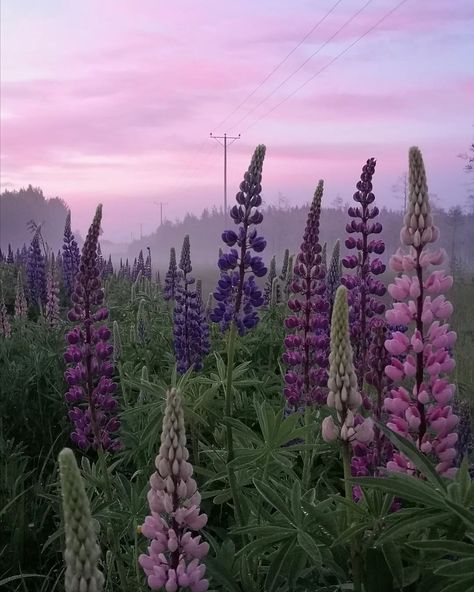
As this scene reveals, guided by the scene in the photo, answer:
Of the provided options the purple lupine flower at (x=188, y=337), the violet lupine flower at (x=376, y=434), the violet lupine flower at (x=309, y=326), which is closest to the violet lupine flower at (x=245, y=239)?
the violet lupine flower at (x=309, y=326)

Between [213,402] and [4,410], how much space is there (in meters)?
2.46

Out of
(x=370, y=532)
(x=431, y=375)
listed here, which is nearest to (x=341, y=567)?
(x=370, y=532)

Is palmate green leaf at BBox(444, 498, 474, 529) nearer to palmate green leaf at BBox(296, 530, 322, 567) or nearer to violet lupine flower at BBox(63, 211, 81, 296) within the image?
palmate green leaf at BBox(296, 530, 322, 567)

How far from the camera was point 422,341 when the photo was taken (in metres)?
2.14

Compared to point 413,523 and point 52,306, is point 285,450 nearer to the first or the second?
point 413,523

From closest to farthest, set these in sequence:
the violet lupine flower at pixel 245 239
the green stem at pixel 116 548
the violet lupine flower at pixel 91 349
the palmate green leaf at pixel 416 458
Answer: the palmate green leaf at pixel 416 458 < the green stem at pixel 116 548 < the violet lupine flower at pixel 91 349 < the violet lupine flower at pixel 245 239

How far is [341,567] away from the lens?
2.12 m

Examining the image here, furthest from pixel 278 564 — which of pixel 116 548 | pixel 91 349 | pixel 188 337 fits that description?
pixel 188 337

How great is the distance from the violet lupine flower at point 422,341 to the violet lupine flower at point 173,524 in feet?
2.37

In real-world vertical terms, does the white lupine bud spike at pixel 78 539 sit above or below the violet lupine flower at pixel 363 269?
below

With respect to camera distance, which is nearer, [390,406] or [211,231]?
[390,406]

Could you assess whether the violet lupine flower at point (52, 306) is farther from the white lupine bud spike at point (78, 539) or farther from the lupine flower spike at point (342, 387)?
the white lupine bud spike at point (78, 539)

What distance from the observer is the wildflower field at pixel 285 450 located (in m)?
1.76

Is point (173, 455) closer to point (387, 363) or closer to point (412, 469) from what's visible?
point (412, 469)
